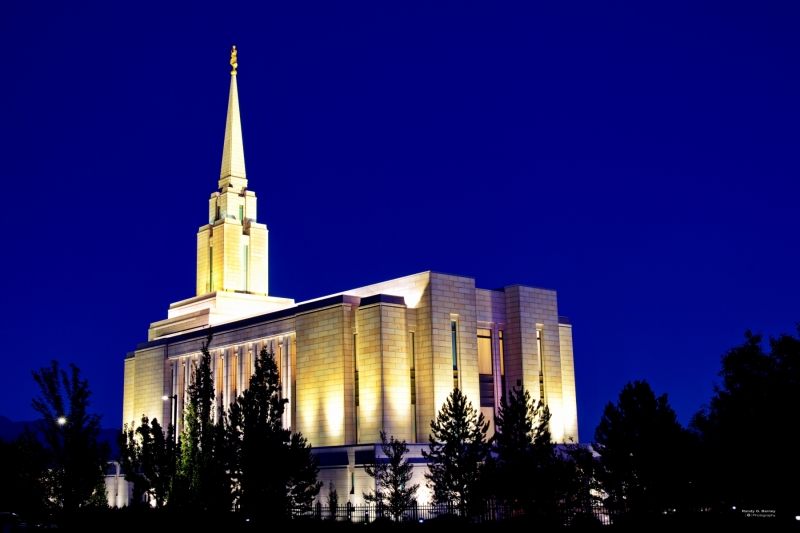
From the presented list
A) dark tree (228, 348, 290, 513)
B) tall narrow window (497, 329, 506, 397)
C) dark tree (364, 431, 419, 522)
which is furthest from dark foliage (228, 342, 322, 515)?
tall narrow window (497, 329, 506, 397)

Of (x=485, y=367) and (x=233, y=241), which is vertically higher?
(x=233, y=241)

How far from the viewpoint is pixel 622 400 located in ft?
139

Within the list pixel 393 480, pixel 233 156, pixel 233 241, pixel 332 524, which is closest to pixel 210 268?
pixel 233 241

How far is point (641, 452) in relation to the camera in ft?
133

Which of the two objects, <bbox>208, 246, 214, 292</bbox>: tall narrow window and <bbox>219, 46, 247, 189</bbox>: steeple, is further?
<bbox>219, 46, 247, 189</bbox>: steeple

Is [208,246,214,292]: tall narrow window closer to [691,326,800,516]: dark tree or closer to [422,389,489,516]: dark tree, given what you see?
[422,389,489,516]: dark tree

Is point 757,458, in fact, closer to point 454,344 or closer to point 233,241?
point 454,344

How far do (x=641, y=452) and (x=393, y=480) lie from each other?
1137 centimetres

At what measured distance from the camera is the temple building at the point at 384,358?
52.9 m

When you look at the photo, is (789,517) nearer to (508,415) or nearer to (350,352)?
(508,415)

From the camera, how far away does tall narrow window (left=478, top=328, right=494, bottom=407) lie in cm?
5744

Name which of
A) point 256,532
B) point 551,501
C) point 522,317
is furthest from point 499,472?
point 522,317

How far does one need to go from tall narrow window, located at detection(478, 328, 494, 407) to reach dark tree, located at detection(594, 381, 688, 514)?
15.5 metres

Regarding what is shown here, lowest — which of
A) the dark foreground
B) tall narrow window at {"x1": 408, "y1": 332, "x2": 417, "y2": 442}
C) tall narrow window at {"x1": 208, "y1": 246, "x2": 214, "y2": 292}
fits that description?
the dark foreground
